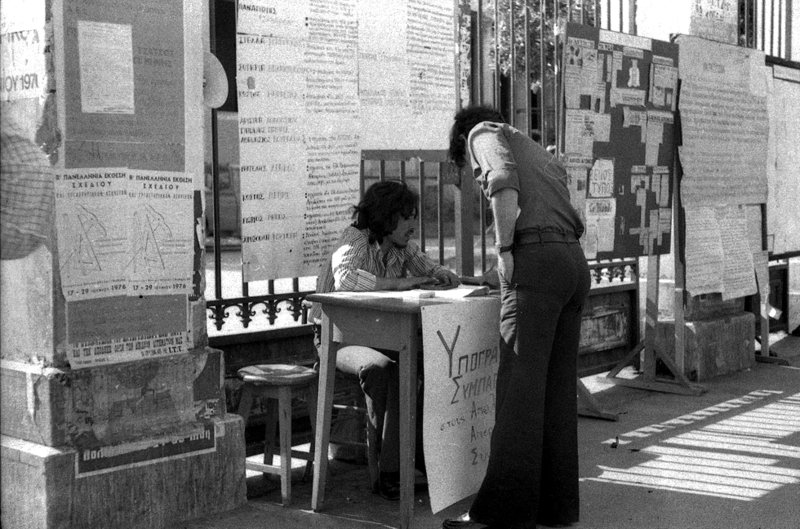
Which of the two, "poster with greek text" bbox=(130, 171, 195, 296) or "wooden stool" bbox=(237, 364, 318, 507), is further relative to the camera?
"wooden stool" bbox=(237, 364, 318, 507)

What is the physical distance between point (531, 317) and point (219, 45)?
80.3 inches

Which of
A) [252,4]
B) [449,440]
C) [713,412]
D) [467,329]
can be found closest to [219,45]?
[252,4]

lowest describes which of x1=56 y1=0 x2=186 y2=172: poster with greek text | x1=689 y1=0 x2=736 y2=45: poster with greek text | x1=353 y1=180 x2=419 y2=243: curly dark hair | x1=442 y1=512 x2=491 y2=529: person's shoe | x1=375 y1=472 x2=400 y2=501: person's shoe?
x1=442 y1=512 x2=491 y2=529: person's shoe

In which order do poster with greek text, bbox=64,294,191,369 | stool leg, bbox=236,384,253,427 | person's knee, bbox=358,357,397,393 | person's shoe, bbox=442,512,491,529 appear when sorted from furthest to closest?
stool leg, bbox=236,384,253,427, person's knee, bbox=358,357,397,393, person's shoe, bbox=442,512,491,529, poster with greek text, bbox=64,294,191,369

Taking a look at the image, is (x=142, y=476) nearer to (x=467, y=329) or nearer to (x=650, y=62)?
(x=467, y=329)

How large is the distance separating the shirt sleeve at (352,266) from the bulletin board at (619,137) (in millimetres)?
2022

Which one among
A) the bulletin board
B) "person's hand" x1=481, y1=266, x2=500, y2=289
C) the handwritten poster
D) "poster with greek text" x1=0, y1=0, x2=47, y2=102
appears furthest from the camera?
the handwritten poster

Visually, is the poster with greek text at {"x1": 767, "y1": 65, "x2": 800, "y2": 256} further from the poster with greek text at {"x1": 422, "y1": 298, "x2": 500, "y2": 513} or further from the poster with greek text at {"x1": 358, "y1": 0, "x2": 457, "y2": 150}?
the poster with greek text at {"x1": 422, "y1": 298, "x2": 500, "y2": 513}

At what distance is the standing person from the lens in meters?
4.25

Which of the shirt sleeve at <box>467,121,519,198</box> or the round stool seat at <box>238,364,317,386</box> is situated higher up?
the shirt sleeve at <box>467,121,519,198</box>

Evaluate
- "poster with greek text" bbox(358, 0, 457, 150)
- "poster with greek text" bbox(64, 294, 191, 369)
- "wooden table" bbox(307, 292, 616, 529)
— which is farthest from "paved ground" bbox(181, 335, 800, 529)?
"poster with greek text" bbox(358, 0, 457, 150)

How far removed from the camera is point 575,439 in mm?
4469

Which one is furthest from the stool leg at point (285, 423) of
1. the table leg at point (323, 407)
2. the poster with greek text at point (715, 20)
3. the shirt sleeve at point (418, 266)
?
the poster with greek text at point (715, 20)

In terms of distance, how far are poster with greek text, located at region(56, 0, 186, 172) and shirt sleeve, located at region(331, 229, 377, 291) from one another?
0.85 m
